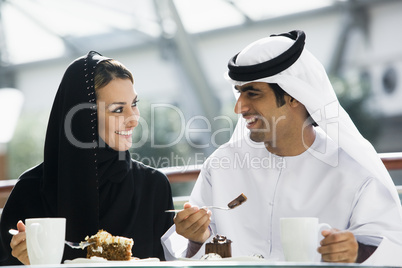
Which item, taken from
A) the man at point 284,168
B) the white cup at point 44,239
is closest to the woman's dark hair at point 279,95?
the man at point 284,168

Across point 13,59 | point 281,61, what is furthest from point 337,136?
point 13,59

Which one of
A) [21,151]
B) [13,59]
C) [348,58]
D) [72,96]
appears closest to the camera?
[72,96]

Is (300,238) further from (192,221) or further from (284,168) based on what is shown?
(284,168)

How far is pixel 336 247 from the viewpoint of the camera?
143 cm

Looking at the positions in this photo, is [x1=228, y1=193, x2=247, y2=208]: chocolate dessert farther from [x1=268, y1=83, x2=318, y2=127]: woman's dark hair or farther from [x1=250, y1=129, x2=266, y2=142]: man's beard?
[x1=268, y1=83, x2=318, y2=127]: woman's dark hair

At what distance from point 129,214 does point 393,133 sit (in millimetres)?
8405

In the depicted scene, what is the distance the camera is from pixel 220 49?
10484 mm

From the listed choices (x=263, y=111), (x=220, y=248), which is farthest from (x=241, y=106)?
(x=220, y=248)

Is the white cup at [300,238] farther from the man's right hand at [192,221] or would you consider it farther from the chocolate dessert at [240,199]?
the man's right hand at [192,221]

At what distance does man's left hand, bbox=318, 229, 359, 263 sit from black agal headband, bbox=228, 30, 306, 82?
0.76 meters

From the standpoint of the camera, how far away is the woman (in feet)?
7.07

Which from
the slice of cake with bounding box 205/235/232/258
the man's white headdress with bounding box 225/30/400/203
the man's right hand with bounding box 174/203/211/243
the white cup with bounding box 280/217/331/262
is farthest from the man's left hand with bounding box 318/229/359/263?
the man's white headdress with bounding box 225/30/400/203

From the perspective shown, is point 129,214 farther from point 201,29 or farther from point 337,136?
point 201,29

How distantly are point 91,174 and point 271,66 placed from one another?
29.8 inches
